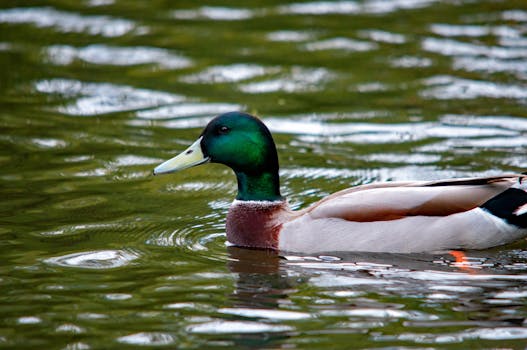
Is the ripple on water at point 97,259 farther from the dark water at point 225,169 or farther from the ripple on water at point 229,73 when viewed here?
the ripple on water at point 229,73

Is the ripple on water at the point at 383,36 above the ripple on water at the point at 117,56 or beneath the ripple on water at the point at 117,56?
above

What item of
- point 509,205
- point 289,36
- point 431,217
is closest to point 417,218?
point 431,217

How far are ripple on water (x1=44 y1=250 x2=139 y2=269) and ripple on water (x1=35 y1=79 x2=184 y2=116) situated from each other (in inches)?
180

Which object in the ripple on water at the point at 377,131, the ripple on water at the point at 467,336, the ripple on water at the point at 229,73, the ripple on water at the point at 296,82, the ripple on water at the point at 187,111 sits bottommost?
the ripple on water at the point at 467,336

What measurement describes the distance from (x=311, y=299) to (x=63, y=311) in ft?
5.29

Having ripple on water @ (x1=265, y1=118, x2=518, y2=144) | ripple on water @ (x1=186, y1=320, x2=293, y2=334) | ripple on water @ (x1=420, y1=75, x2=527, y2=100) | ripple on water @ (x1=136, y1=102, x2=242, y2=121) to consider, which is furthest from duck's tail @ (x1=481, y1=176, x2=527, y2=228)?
ripple on water @ (x1=136, y1=102, x2=242, y2=121)

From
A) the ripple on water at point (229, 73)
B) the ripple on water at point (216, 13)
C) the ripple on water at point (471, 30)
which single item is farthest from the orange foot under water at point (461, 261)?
the ripple on water at point (216, 13)

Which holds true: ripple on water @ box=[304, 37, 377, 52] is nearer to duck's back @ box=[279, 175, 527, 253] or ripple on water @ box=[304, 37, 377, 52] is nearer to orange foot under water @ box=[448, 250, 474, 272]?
duck's back @ box=[279, 175, 527, 253]

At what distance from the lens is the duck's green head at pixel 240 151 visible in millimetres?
8578

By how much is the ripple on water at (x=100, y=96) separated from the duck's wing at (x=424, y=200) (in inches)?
208

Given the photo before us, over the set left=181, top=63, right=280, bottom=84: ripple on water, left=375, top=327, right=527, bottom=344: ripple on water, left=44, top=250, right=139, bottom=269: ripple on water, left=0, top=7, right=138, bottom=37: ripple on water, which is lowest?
left=375, top=327, right=527, bottom=344: ripple on water

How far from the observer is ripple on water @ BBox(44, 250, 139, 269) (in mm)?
8016

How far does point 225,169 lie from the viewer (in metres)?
10.9

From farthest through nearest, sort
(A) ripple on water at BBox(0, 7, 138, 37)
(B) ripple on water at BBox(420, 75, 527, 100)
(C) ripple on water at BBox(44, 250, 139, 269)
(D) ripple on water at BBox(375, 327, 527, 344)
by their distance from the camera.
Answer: (A) ripple on water at BBox(0, 7, 138, 37) → (B) ripple on water at BBox(420, 75, 527, 100) → (C) ripple on water at BBox(44, 250, 139, 269) → (D) ripple on water at BBox(375, 327, 527, 344)
